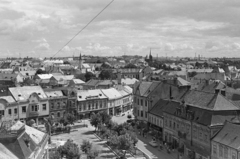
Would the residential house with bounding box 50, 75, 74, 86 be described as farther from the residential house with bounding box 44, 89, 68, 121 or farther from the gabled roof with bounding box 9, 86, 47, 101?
the gabled roof with bounding box 9, 86, 47, 101

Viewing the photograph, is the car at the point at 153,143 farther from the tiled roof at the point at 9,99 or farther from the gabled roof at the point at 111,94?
the gabled roof at the point at 111,94

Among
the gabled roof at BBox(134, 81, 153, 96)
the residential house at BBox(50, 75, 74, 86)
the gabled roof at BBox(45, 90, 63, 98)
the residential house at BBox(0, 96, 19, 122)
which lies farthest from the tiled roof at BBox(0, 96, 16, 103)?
the residential house at BBox(50, 75, 74, 86)

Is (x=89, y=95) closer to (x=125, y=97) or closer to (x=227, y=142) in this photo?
(x=125, y=97)

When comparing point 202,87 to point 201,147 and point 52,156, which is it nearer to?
point 201,147

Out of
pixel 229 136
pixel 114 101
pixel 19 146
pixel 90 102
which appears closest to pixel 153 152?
pixel 229 136

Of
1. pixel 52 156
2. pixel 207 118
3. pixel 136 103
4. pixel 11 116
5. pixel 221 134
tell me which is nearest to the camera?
pixel 52 156

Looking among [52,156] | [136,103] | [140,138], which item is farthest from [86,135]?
[52,156]
